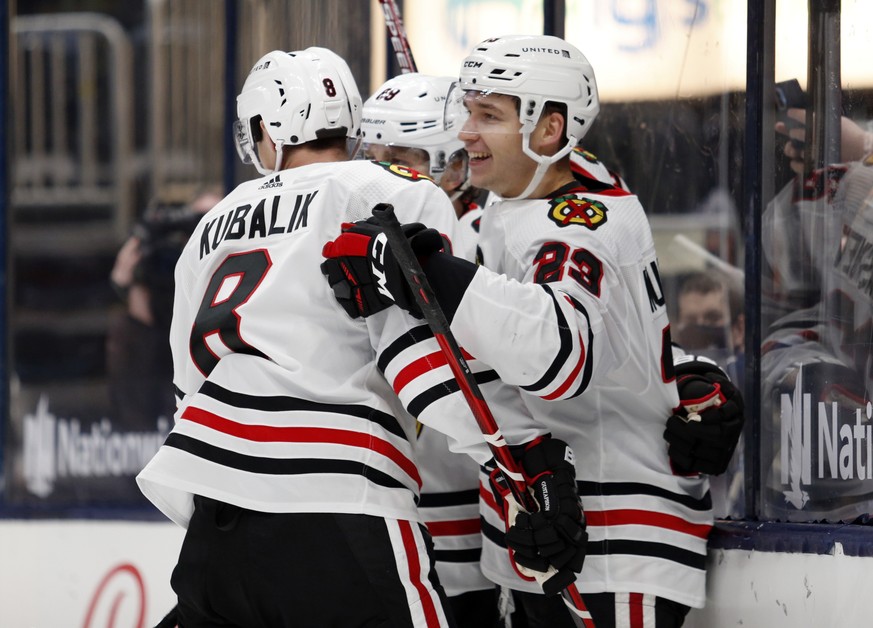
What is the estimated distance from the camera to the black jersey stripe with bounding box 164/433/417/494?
2246 millimetres

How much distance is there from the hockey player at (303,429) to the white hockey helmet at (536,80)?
0.27 m

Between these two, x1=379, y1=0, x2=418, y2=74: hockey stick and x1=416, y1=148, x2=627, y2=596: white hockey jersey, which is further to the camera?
x1=379, y1=0, x2=418, y2=74: hockey stick

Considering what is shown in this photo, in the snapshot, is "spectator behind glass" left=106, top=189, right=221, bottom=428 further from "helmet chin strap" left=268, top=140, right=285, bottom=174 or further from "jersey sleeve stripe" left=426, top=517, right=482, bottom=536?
"helmet chin strap" left=268, top=140, right=285, bottom=174

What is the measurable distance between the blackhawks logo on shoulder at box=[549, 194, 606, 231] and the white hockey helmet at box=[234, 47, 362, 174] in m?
0.42

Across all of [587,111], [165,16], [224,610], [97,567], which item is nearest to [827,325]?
[587,111]

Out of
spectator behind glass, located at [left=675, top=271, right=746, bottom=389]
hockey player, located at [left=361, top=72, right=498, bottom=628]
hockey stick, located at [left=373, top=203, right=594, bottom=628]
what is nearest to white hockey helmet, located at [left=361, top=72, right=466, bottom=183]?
hockey player, located at [left=361, top=72, right=498, bottom=628]

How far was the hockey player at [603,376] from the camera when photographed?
2.46 m

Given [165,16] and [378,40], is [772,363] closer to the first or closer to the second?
[378,40]

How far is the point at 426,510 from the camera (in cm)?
282

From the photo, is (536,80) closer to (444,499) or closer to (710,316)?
(444,499)

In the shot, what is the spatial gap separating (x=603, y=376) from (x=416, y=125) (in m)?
0.92

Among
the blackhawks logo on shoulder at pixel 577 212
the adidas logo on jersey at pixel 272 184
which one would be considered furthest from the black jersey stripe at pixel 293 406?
A: the blackhawks logo on shoulder at pixel 577 212

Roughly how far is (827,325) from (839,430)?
22cm

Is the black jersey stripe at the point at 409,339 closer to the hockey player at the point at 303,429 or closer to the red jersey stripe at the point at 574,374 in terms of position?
the hockey player at the point at 303,429
